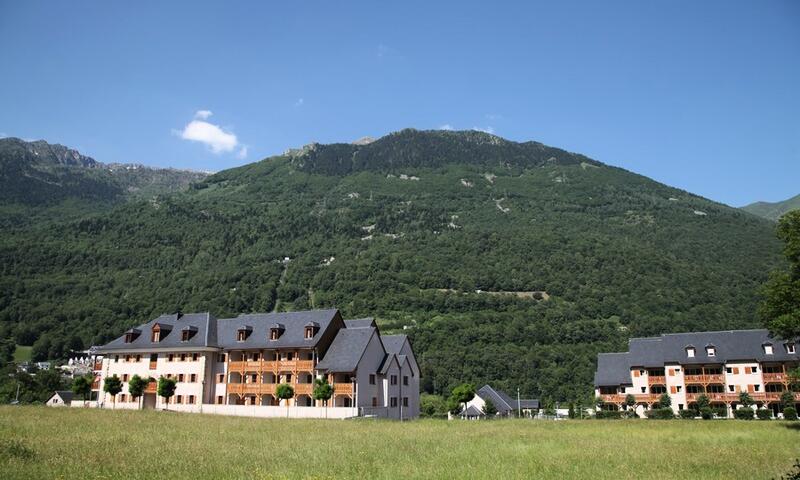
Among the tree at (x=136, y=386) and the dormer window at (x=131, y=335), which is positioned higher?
the dormer window at (x=131, y=335)

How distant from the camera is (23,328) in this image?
157000mm

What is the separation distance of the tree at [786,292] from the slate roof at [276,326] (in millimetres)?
43058

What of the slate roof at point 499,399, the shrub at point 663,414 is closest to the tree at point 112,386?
the slate roof at point 499,399

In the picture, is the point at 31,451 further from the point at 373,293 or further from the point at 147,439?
the point at 373,293

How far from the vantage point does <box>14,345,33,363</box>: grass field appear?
14988 centimetres

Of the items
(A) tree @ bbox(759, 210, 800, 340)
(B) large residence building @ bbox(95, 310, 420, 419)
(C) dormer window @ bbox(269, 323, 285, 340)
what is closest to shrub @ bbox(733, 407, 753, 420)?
(A) tree @ bbox(759, 210, 800, 340)

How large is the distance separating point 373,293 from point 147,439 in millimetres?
136385

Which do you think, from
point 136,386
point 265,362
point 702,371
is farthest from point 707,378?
point 136,386

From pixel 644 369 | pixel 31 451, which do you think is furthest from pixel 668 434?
pixel 644 369

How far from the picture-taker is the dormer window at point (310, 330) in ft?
214

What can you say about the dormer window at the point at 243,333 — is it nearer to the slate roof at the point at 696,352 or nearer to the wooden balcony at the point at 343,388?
the wooden balcony at the point at 343,388

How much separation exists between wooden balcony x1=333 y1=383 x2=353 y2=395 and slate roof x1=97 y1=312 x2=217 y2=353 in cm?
1737

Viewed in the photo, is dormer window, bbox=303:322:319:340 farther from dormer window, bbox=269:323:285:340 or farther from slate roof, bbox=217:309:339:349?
dormer window, bbox=269:323:285:340

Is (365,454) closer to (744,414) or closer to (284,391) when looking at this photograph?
(284,391)
